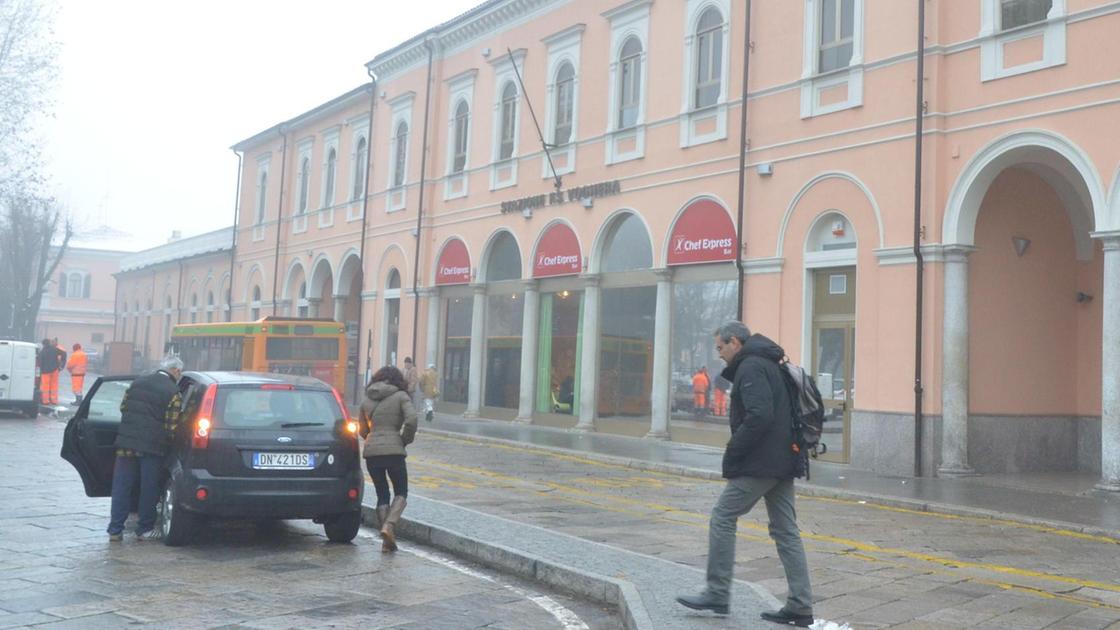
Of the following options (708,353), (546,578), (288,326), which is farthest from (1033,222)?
(288,326)

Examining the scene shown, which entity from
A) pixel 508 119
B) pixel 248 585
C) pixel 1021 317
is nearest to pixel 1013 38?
pixel 1021 317

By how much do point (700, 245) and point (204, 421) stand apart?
1436 cm

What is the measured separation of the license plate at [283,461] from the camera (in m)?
9.22

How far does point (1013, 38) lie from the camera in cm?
1636

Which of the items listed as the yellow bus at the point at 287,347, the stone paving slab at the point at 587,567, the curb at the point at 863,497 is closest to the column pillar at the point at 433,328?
the yellow bus at the point at 287,347

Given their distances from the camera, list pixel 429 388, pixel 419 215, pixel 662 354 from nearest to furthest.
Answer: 1. pixel 662 354
2. pixel 429 388
3. pixel 419 215

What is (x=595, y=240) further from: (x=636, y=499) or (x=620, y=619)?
(x=620, y=619)

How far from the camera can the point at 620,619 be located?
7.07 metres

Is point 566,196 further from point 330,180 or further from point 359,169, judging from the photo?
point 330,180

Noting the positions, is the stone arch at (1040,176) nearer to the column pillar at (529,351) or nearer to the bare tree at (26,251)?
the column pillar at (529,351)

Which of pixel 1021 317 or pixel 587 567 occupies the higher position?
pixel 1021 317

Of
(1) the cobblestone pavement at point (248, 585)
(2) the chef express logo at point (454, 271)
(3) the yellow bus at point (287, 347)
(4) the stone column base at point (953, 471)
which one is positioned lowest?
(1) the cobblestone pavement at point (248, 585)

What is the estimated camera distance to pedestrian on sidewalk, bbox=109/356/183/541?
31.0 ft

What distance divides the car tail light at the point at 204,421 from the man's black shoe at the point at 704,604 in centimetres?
454
